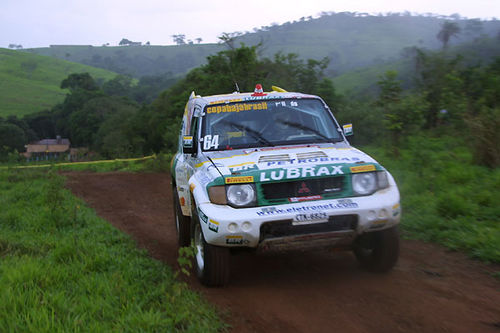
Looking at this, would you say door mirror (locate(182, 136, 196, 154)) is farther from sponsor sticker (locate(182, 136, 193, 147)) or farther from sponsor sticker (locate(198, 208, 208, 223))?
sponsor sticker (locate(198, 208, 208, 223))

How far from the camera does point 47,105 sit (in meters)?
93.6

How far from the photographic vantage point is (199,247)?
4.61 metres

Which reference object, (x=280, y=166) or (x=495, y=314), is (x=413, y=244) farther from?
(x=280, y=166)

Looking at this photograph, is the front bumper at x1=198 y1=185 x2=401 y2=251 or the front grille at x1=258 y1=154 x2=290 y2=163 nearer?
the front bumper at x1=198 y1=185 x2=401 y2=251

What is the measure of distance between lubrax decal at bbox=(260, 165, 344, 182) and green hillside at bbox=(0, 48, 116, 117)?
84019mm

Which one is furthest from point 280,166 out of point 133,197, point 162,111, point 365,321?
point 162,111

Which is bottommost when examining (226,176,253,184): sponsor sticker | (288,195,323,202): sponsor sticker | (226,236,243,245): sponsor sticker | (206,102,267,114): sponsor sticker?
(226,236,243,245): sponsor sticker

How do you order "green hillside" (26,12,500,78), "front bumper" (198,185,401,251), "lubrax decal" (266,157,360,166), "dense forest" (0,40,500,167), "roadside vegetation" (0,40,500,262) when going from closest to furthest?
"front bumper" (198,185,401,251)
"lubrax decal" (266,157,360,166)
"roadside vegetation" (0,40,500,262)
"dense forest" (0,40,500,167)
"green hillside" (26,12,500,78)

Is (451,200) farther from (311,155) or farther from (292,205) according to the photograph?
(292,205)

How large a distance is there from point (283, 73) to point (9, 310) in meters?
19.3

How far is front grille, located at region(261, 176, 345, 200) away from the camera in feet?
13.1

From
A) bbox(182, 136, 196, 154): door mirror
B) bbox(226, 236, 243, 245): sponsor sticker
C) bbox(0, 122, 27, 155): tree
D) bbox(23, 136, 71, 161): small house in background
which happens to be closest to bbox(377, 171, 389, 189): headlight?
bbox(226, 236, 243, 245): sponsor sticker

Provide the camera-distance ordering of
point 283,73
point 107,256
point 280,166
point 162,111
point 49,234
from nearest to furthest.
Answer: point 280,166
point 107,256
point 49,234
point 283,73
point 162,111

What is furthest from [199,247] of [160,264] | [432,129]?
[432,129]
